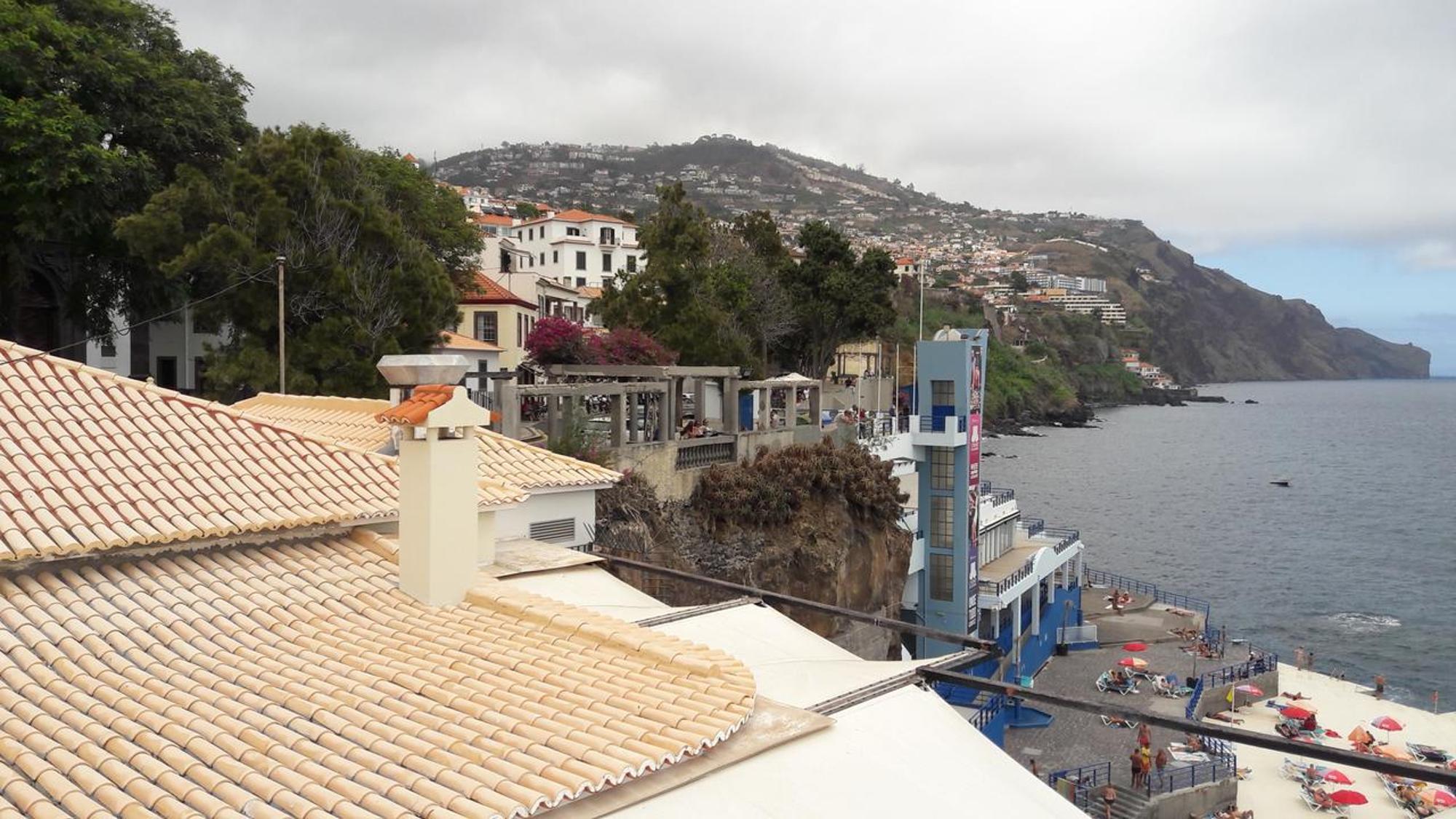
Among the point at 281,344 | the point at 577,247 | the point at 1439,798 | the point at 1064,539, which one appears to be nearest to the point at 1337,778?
the point at 1439,798

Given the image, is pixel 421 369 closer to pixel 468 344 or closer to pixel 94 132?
pixel 94 132

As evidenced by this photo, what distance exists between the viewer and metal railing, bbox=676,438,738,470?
909 inches

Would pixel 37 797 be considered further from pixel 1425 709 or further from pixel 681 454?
pixel 1425 709

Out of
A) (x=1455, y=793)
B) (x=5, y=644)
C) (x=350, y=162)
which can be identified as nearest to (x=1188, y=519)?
(x=1455, y=793)

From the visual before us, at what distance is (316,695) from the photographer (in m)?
6.27

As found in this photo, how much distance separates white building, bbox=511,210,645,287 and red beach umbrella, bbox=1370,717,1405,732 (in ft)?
201

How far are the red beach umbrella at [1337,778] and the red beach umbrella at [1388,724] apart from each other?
3.86 meters

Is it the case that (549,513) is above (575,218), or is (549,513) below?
below

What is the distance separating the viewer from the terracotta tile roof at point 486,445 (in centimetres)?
1501

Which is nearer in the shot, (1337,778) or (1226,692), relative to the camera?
(1337,778)

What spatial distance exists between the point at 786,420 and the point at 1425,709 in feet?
84.5

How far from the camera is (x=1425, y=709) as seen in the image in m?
35.4

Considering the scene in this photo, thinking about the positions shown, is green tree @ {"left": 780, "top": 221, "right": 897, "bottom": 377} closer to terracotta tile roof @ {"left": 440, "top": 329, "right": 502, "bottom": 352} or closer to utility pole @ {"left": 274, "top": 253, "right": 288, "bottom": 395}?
terracotta tile roof @ {"left": 440, "top": 329, "right": 502, "bottom": 352}

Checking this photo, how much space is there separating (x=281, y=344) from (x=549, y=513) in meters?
11.0
